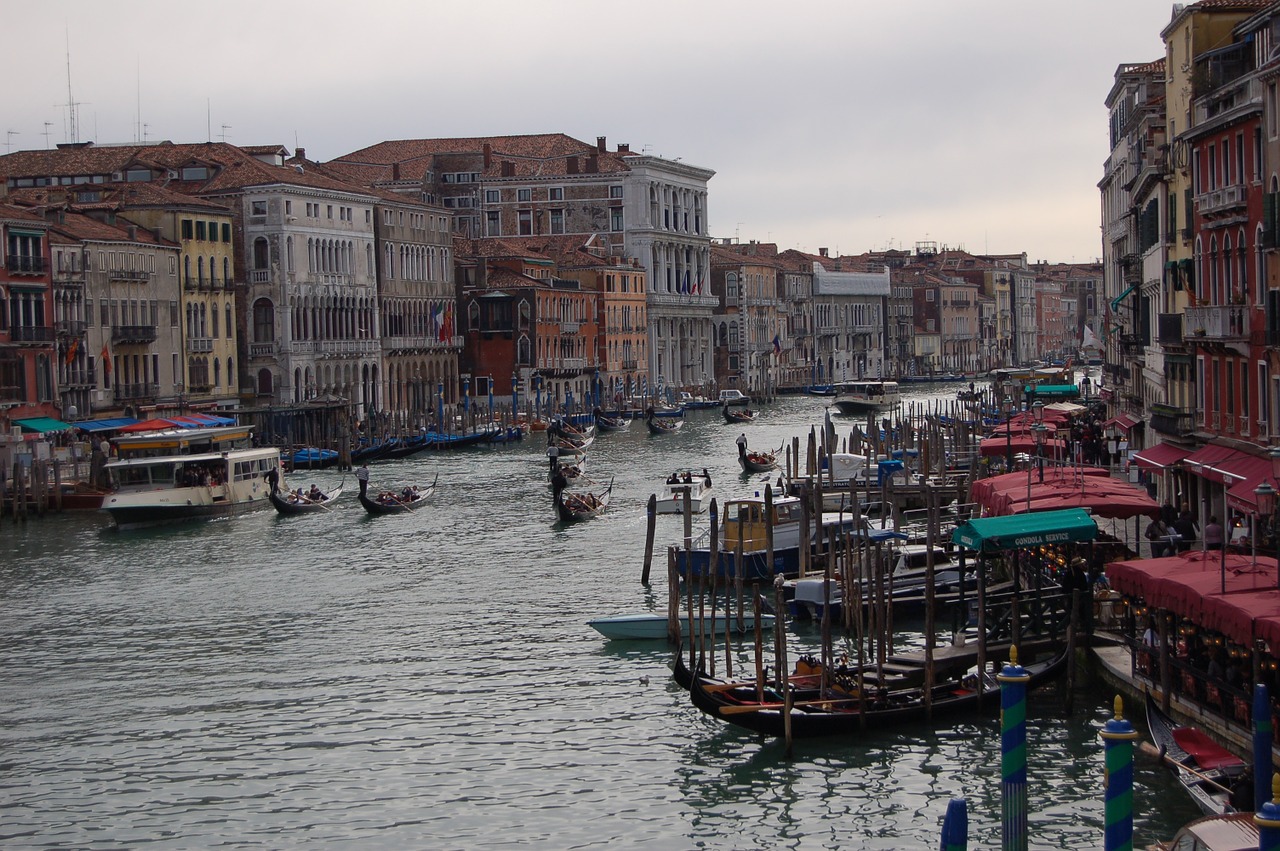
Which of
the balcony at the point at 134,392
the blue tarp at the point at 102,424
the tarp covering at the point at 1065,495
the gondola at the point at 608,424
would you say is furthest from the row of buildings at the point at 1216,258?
the gondola at the point at 608,424

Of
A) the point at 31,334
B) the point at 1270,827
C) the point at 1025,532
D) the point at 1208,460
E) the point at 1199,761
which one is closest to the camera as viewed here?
the point at 1270,827

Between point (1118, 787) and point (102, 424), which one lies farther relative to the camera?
point (102, 424)

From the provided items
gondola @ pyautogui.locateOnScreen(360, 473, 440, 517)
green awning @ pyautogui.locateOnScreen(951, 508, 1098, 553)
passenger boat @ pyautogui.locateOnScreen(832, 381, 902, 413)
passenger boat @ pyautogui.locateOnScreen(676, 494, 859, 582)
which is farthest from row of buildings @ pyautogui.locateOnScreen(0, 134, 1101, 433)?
green awning @ pyautogui.locateOnScreen(951, 508, 1098, 553)

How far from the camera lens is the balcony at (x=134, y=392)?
3881 centimetres

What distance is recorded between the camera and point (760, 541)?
1981 centimetres

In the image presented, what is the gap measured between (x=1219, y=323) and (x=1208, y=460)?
1290 millimetres

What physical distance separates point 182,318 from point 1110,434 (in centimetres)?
2146

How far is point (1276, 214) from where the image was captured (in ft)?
52.2

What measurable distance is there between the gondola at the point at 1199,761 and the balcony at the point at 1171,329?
9.57 meters

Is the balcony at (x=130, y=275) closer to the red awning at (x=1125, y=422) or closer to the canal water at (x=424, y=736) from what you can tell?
the canal water at (x=424, y=736)

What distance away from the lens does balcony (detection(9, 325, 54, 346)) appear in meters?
33.6

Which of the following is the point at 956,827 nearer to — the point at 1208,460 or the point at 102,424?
the point at 1208,460

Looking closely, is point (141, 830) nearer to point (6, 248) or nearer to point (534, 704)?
point (534, 704)

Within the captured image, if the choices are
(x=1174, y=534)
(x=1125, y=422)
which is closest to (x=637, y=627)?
(x=1174, y=534)
